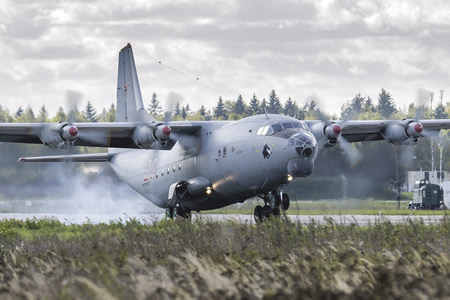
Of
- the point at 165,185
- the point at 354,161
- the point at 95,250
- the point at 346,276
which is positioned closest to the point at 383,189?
the point at 354,161

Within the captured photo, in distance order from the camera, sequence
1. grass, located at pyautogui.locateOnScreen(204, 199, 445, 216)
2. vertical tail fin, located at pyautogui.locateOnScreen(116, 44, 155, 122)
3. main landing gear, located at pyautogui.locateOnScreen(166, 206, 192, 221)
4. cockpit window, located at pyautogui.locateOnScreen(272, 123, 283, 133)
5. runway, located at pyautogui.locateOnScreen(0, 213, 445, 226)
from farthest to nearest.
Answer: vertical tail fin, located at pyautogui.locateOnScreen(116, 44, 155, 122), main landing gear, located at pyautogui.locateOnScreen(166, 206, 192, 221), grass, located at pyautogui.locateOnScreen(204, 199, 445, 216), cockpit window, located at pyautogui.locateOnScreen(272, 123, 283, 133), runway, located at pyautogui.locateOnScreen(0, 213, 445, 226)

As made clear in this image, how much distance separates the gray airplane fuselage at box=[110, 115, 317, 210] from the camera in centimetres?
2928

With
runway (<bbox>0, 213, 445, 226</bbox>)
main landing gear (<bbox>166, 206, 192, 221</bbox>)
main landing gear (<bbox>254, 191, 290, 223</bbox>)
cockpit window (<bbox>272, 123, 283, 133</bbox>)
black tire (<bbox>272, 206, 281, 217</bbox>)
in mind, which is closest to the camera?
runway (<bbox>0, 213, 445, 226</bbox>)

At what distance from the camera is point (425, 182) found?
6350cm

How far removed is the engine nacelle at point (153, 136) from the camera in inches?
1292

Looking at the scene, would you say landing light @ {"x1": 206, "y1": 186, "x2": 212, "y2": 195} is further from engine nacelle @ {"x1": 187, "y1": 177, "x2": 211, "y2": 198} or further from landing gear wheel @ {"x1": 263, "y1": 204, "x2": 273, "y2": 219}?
landing gear wheel @ {"x1": 263, "y1": 204, "x2": 273, "y2": 219}

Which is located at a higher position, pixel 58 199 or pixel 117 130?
pixel 117 130

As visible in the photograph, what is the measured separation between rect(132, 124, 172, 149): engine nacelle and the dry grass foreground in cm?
960

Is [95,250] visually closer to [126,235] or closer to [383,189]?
[126,235]

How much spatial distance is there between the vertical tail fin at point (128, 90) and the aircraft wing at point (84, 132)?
7.73 meters

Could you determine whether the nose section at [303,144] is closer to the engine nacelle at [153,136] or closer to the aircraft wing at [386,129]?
the aircraft wing at [386,129]

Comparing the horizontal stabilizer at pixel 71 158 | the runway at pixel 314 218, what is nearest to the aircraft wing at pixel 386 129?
the runway at pixel 314 218

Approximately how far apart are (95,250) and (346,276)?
7052mm

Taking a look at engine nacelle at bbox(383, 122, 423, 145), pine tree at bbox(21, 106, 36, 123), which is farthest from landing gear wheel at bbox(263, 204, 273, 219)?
pine tree at bbox(21, 106, 36, 123)
